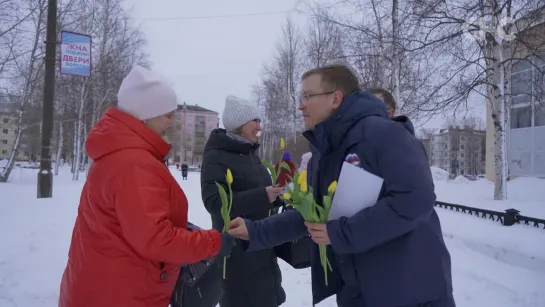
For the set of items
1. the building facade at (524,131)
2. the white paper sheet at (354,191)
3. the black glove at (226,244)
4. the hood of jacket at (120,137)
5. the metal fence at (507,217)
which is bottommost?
the metal fence at (507,217)

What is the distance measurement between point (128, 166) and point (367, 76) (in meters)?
19.5

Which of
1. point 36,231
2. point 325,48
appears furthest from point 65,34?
point 325,48

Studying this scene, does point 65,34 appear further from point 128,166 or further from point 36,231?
point 128,166

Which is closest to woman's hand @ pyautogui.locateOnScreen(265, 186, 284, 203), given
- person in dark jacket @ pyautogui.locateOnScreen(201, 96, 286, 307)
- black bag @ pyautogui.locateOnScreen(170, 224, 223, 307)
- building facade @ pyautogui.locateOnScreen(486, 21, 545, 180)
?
person in dark jacket @ pyautogui.locateOnScreen(201, 96, 286, 307)

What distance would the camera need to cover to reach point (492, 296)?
15.2 feet

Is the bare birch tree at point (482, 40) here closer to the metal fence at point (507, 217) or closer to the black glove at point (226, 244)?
the metal fence at point (507, 217)

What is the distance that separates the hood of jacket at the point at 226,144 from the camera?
9.43 feet

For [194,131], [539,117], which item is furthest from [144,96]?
[194,131]

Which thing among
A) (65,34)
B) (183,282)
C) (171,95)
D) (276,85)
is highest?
(276,85)

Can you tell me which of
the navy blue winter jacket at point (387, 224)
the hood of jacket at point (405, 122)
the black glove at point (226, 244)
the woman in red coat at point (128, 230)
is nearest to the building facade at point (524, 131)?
the hood of jacket at point (405, 122)

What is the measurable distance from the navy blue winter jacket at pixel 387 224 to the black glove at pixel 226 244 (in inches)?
20.5

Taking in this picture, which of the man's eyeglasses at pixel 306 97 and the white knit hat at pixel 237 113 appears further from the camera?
the white knit hat at pixel 237 113

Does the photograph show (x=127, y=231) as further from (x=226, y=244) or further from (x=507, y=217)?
(x=507, y=217)

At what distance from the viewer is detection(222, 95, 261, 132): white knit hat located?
300 cm
